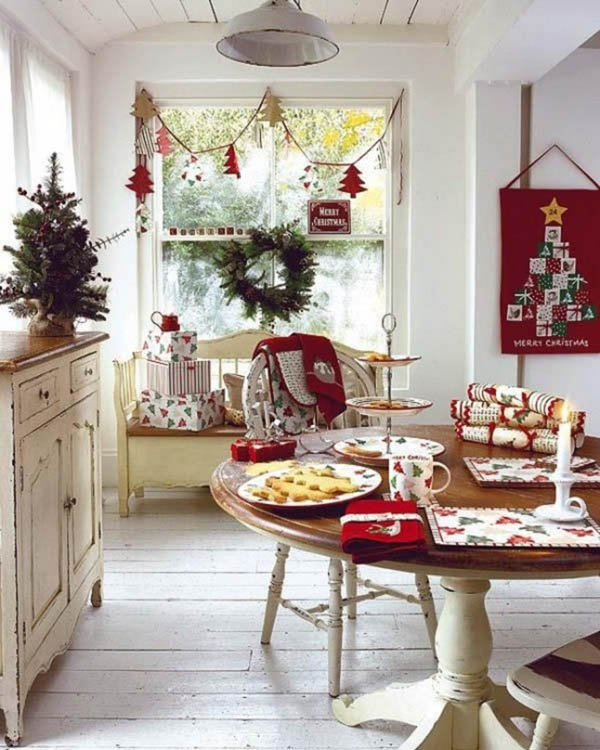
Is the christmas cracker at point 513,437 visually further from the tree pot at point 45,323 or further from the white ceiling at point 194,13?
the white ceiling at point 194,13

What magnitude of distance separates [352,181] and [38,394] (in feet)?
9.14

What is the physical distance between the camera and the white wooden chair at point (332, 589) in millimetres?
2359

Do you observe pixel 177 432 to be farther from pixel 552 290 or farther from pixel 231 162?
pixel 552 290

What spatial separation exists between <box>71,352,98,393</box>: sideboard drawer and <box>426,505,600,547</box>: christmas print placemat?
1413 millimetres

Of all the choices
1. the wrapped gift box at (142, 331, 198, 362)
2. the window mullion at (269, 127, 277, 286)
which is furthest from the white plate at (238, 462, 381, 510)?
the window mullion at (269, 127, 277, 286)

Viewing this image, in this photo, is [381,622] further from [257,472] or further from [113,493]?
[113,493]

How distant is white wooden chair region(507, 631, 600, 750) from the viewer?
1450 millimetres

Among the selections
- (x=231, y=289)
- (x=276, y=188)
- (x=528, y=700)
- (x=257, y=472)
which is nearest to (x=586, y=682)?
(x=528, y=700)

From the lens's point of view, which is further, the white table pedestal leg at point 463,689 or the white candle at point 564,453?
the white table pedestal leg at point 463,689

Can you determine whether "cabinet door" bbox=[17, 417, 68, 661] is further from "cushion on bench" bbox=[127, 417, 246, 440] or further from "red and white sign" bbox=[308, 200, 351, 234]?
"red and white sign" bbox=[308, 200, 351, 234]

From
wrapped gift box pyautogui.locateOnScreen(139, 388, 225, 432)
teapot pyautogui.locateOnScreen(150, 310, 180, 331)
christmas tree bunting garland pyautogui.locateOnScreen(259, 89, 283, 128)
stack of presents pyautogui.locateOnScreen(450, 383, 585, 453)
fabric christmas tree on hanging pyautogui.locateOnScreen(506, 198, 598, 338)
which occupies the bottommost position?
wrapped gift box pyautogui.locateOnScreen(139, 388, 225, 432)

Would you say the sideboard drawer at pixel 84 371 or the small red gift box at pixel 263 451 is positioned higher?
the sideboard drawer at pixel 84 371

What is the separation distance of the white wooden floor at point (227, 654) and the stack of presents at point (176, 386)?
0.74 meters

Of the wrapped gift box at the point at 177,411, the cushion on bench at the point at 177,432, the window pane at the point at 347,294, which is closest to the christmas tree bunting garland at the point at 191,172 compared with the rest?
the window pane at the point at 347,294
